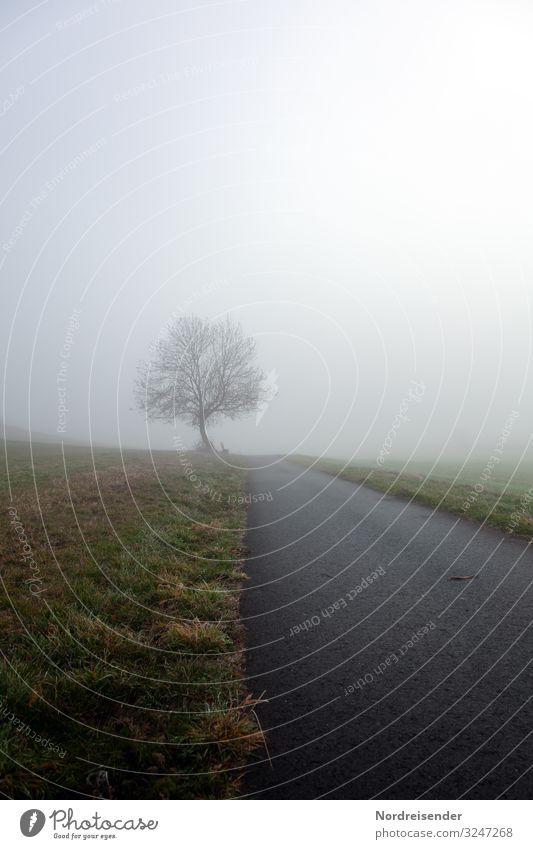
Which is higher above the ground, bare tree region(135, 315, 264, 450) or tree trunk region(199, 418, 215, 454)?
bare tree region(135, 315, 264, 450)

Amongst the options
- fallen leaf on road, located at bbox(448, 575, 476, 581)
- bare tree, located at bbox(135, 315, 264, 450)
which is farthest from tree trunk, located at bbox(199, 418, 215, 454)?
fallen leaf on road, located at bbox(448, 575, 476, 581)

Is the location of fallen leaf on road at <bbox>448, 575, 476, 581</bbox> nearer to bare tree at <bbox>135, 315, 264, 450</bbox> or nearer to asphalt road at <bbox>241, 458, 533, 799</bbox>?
asphalt road at <bbox>241, 458, 533, 799</bbox>

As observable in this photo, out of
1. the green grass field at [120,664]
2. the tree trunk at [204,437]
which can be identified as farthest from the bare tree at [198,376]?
the green grass field at [120,664]

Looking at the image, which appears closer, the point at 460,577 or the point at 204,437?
the point at 460,577

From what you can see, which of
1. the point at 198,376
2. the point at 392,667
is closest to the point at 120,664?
the point at 392,667

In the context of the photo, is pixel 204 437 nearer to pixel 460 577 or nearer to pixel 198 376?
pixel 198 376

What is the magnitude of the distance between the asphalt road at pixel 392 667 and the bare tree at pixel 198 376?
32396mm

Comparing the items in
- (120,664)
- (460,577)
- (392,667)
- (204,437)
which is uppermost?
(204,437)

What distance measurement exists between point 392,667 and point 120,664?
9.88 ft

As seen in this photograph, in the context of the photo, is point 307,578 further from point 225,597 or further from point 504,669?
point 504,669

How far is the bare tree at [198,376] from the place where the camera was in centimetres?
3862

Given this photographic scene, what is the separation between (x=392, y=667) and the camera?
4.40m

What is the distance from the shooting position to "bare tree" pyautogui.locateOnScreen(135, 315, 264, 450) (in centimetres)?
3862

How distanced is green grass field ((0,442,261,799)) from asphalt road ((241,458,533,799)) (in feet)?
1.26
